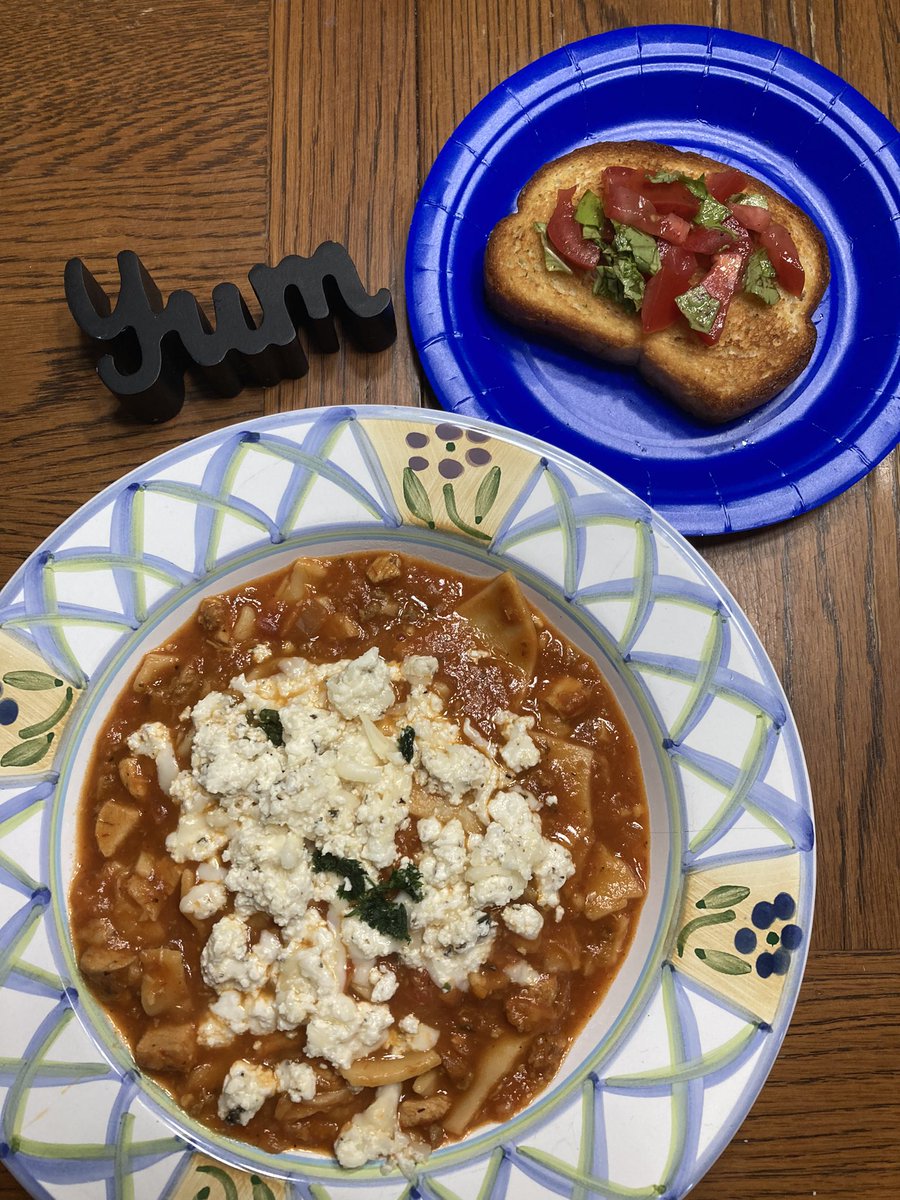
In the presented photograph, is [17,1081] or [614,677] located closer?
[17,1081]

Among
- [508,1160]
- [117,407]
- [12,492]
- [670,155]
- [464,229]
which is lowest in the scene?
[508,1160]

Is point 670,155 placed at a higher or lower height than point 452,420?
higher

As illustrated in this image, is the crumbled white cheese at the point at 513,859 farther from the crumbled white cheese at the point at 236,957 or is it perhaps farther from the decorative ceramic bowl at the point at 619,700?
the crumbled white cheese at the point at 236,957

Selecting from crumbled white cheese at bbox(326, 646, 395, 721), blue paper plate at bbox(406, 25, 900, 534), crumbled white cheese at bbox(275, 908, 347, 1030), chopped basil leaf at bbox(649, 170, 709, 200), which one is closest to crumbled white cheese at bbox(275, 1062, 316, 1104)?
crumbled white cheese at bbox(275, 908, 347, 1030)

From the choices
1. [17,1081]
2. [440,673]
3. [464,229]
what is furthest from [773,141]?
[17,1081]

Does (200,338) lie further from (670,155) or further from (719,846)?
(719,846)

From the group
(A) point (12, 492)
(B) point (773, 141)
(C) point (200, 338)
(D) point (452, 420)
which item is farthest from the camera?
(B) point (773, 141)

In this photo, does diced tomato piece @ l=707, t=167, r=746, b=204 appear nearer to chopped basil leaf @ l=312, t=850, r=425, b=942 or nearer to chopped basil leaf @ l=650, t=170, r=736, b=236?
chopped basil leaf @ l=650, t=170, r=736, b=236
